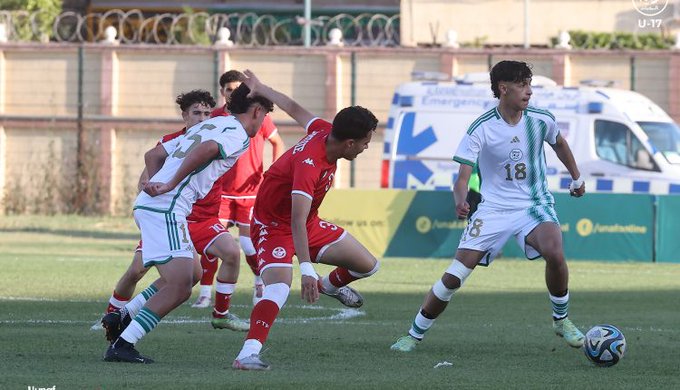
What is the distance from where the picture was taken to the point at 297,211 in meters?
9.40

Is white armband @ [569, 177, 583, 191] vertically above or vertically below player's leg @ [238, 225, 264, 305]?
above

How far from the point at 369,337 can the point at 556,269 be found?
1.75m

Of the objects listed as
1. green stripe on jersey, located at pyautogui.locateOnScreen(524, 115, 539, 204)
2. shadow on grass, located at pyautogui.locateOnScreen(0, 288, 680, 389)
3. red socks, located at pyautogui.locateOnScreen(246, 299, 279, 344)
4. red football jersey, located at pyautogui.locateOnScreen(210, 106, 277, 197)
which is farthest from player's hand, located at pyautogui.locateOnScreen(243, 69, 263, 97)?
red football jersey, located at pyautogui.locateOnScreen(210, 106, 277, 197)

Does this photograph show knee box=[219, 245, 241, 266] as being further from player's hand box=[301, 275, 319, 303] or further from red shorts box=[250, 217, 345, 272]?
player's hand box=[301, 275, 319, 303]

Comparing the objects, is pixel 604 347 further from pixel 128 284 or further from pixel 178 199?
pixel 128 284

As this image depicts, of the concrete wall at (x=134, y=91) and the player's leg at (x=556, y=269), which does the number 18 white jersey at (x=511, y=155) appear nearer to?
the player's leg at (x=556, y=269)

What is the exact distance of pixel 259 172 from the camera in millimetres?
14898

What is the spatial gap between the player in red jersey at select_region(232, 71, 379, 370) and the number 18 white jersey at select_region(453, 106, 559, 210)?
114 centimetres

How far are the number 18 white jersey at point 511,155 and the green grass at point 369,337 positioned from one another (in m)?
1.07

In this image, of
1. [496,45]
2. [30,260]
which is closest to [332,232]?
[30,260]

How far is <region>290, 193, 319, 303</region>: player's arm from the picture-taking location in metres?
9.26

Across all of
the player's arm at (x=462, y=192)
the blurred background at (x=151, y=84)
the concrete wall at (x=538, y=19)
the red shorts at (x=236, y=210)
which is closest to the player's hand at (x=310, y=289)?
the player's arm at (x=462, y=192)

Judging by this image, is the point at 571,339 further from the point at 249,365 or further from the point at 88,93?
the point at 88,93

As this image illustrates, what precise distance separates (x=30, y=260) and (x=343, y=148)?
11.5 m
